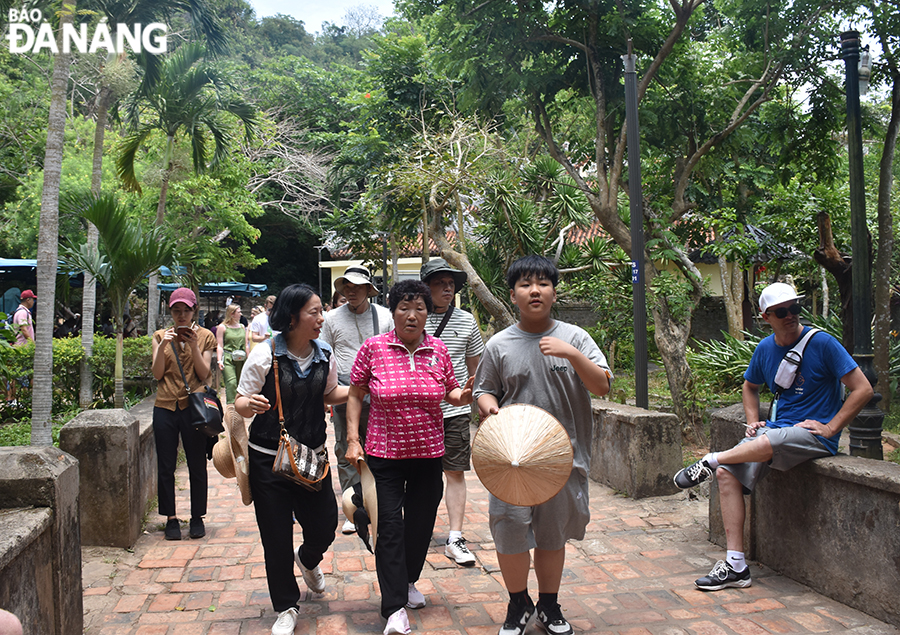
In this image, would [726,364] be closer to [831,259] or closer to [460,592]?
[831,259]

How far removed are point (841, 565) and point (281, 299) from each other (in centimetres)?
314

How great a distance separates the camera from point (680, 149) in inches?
386

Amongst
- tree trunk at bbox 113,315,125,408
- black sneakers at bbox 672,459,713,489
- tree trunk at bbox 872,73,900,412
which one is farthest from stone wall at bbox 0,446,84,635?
tree trunk at bbox 872,73,900,412

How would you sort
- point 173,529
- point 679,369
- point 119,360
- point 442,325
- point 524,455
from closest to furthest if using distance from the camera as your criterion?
point 524,455
point 442,325
point 173,529
point 119,360
point 679,369

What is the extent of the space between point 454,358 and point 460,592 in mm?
1484

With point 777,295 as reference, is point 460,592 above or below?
below

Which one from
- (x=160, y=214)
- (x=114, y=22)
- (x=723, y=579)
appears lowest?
(x=723, y=579)

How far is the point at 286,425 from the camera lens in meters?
3.67

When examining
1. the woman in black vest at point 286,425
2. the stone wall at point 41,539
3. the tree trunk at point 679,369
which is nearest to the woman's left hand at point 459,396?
the woman in black vest at point 286,425

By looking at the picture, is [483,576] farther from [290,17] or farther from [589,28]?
[290,17]

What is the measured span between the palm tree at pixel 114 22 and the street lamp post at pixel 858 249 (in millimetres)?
9142

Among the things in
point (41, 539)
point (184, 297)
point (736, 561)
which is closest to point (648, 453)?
point (736, 561)

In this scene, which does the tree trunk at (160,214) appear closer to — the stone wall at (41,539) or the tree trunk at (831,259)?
the tree trunk at (831,259)

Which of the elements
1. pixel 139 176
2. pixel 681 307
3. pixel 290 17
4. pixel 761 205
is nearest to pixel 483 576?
pixel 681 307
